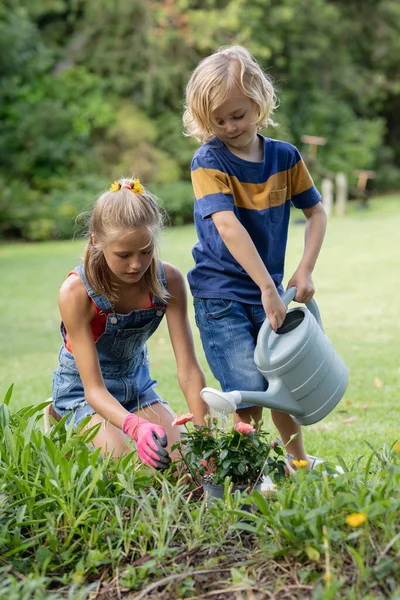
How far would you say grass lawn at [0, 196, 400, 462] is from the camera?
4.18m

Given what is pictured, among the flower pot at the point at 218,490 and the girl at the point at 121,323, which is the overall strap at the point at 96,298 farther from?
the flower pot at the point at 218,490

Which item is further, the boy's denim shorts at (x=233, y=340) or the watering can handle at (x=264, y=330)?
the boy's denim shorts at (x=233, y=340)

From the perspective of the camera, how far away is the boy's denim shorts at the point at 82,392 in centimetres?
336

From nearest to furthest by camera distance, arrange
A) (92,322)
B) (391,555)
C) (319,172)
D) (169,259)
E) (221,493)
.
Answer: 1. (391,555)
2. (221,493)
3. (92,322)
4. (169,259)
5. (319,172)

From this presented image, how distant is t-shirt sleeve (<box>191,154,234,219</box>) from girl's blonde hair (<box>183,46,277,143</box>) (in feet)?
0.40

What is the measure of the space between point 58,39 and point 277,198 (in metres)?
20.5

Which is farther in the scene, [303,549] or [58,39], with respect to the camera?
[58,39]

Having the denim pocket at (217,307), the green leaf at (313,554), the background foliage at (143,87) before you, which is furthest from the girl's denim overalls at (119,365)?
the background foliage at (143,87)

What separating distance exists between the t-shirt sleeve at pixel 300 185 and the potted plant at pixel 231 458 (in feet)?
3.80

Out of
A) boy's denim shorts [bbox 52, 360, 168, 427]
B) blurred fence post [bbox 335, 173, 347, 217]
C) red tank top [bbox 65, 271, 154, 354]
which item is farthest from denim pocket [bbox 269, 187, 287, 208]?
blurred fence post [bbox 335, 173, 347, 217]

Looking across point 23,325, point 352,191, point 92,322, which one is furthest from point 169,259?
point 352,191

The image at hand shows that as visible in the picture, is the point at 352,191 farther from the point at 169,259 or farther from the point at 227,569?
the point at 227,569

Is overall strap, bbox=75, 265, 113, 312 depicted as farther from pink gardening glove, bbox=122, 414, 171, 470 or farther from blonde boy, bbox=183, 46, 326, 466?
pink gardening glove, bbox=122, 414, 171, 470

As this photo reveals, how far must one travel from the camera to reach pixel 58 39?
22.2 metres
